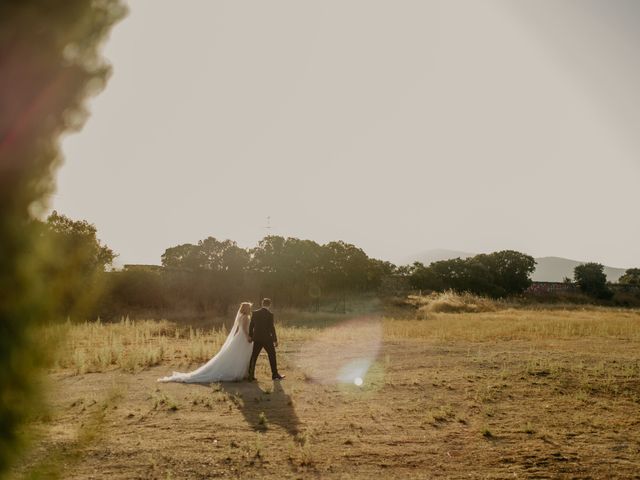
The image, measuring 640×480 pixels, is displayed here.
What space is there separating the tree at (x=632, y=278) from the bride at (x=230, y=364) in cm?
9604

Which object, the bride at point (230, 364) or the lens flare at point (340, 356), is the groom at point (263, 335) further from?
the lens flare at point (340, 356)

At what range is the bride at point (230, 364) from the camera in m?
14.7

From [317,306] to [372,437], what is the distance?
122 ft

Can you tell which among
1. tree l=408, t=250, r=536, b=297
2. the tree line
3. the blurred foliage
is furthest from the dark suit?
tree l=408, t=250, r=536, b=297

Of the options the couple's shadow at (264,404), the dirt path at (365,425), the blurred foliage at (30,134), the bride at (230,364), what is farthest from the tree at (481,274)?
the blurred foliage at (30,134)

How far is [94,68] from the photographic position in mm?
4031

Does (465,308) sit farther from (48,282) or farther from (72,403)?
(48,282)

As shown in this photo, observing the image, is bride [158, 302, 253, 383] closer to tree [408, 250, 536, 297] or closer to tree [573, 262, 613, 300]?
tree [408, 250, 536, 297]

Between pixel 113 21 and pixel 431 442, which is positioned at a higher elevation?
Result: pixel 113 21

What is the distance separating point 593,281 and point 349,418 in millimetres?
75848

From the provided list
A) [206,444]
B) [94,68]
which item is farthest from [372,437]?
[94,68]

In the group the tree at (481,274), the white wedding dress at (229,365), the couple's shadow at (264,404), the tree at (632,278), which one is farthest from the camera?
the tree at (632,278)

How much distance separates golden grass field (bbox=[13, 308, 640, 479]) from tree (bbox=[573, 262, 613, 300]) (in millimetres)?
61796

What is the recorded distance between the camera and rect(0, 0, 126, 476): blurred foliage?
334 centimetres
